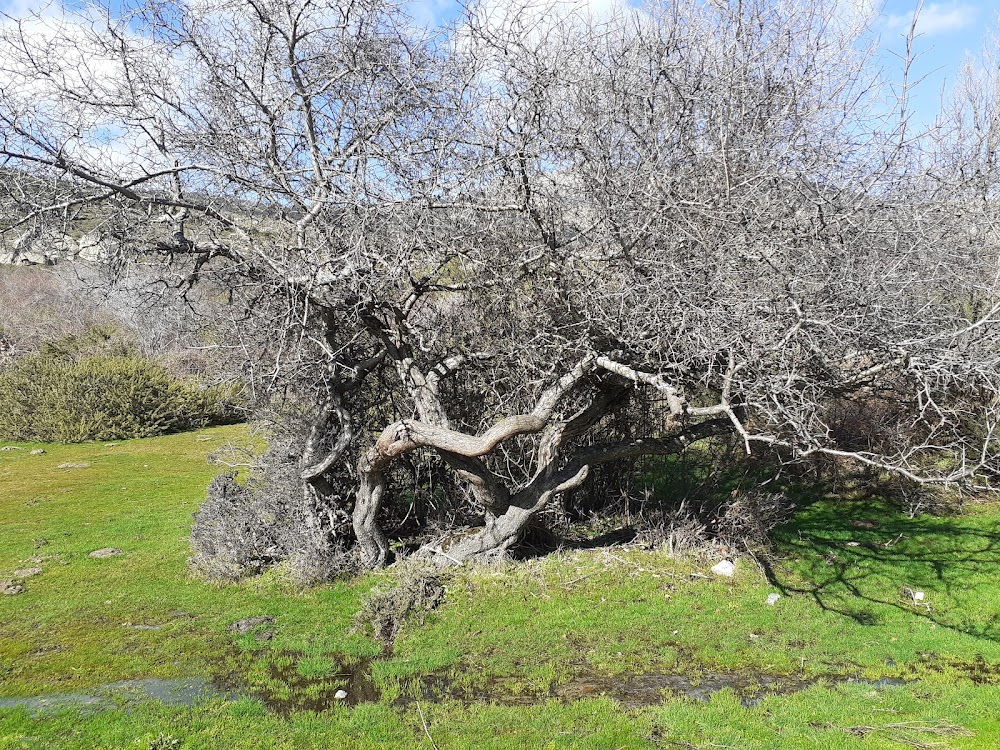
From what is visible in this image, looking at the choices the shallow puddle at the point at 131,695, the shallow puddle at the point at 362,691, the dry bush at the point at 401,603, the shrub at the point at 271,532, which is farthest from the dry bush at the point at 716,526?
the shallow puddle at the point at 131,695

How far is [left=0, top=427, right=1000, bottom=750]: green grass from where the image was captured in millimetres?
5094

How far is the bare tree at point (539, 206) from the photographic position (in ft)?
21.3

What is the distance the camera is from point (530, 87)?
675 cm

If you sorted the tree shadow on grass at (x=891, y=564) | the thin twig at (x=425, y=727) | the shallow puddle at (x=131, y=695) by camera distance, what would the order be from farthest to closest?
the tree shadow on grass at (x=891, y=564) < the shallow puddle at (x=131, y=695) < the thin twig at (x=425, y=727)

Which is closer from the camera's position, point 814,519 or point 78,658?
point 78,658

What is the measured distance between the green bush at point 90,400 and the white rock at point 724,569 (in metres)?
13.5

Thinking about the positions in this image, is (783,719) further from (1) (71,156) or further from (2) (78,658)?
(1) (71,156)

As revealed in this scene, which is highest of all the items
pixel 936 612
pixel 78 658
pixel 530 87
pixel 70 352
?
pixel 530 87

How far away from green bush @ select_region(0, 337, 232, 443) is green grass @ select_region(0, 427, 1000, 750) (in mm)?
8353

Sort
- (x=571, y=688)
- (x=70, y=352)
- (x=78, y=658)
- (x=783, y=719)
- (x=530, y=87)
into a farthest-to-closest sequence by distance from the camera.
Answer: (x=70, y=352) → (x=530, y=87) → (x=78, y=658) → (x=571, y=688) → (x=783, y=719)

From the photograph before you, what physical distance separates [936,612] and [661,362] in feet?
12.1

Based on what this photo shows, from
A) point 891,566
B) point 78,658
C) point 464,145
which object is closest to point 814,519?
point 891,566

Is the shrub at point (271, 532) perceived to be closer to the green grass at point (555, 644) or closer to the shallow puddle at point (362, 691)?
the green grass at point (555, 644)

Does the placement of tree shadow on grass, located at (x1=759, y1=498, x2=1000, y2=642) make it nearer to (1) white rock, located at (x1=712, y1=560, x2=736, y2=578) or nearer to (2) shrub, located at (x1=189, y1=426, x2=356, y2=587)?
(1) white rock, located at (x1=712, y1=560, x2=736, y2=578)
